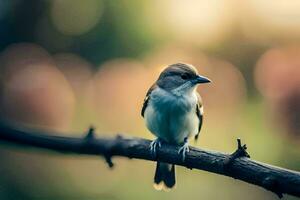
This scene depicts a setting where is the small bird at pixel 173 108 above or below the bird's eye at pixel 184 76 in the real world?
below

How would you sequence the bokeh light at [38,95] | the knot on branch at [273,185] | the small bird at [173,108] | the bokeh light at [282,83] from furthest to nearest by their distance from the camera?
1. the small bird at [173,108]
2. the bokeh light at [38,95]
3. the bokeh light at [282,83]
4. the knot on branch at [273,185]

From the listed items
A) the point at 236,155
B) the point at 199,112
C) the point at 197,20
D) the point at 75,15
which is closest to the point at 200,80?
the point at 199,112

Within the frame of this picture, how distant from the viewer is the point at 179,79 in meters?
1.67

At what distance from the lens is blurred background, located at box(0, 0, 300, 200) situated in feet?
4.40

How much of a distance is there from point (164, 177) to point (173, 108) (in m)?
0.17

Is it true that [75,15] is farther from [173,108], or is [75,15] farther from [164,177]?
[164,177]

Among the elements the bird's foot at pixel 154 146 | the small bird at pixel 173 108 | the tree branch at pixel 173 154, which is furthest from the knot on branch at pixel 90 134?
the small bird at pixel 173 108

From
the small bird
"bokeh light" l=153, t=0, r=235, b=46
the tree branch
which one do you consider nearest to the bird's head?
the small bird

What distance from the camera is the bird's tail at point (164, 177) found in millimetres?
1556

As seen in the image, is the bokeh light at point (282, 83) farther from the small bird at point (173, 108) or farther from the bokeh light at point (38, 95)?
the bokeh light at point (38, 95)

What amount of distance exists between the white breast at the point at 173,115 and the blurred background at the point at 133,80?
0.07 metres

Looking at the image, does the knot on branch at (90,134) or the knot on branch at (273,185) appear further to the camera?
the knot on branch at (90,134)

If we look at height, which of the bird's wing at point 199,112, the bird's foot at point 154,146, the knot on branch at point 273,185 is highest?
the knot on branch at point 273,185

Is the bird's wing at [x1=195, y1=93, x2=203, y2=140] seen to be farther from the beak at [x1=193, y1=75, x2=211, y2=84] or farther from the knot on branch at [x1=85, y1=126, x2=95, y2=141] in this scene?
the knot on branch at [x1=85, y1=126, x2=95, y2=141]
